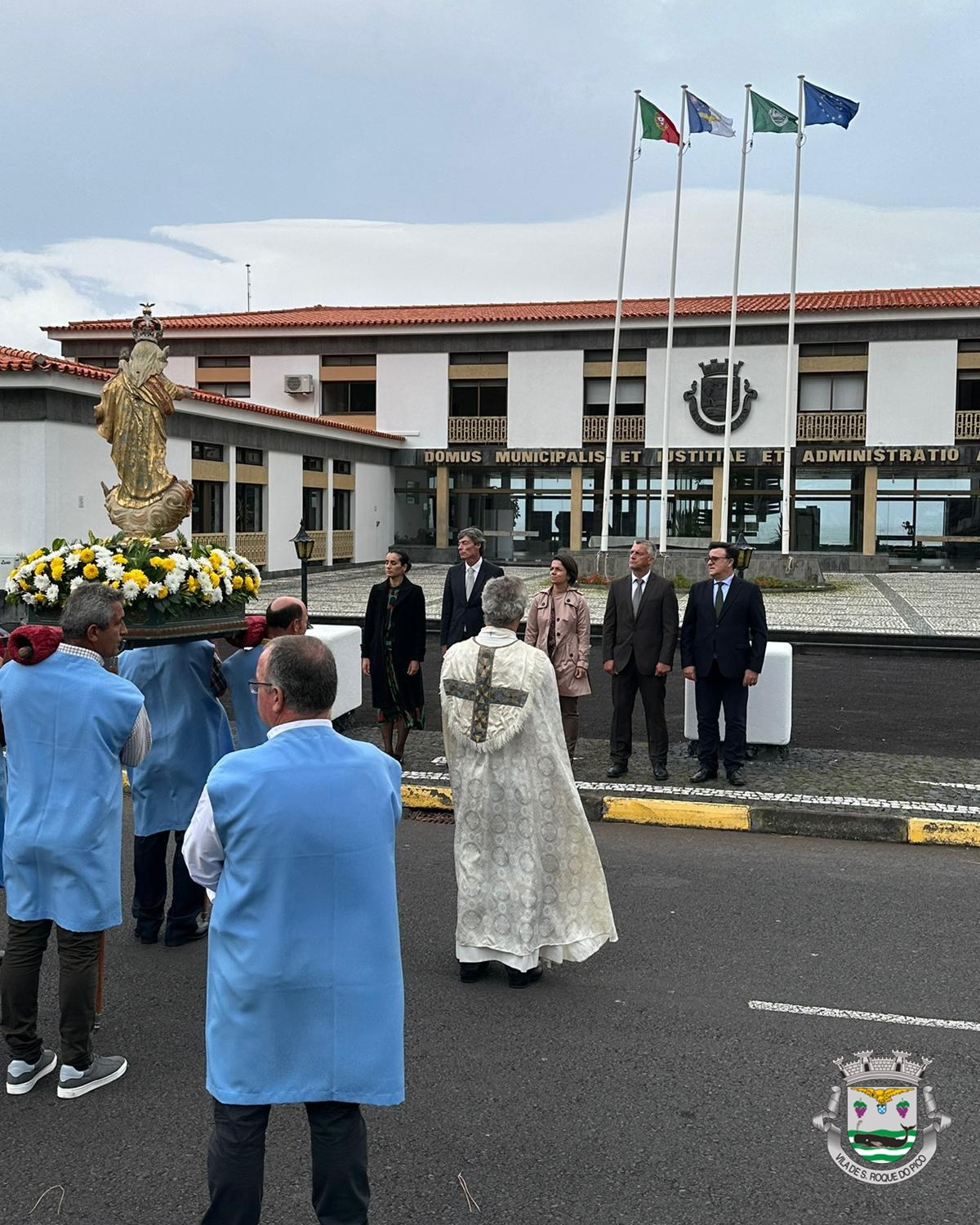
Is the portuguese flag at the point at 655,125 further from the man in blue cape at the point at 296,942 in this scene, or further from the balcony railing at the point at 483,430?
the man in blue cape at the point at 296,942

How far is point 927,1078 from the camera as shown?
3.97 m

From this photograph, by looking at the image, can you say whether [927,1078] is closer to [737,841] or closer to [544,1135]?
[544,1135]

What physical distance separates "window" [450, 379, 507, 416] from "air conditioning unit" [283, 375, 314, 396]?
497 cm

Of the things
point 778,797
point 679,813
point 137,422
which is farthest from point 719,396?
point 679,813

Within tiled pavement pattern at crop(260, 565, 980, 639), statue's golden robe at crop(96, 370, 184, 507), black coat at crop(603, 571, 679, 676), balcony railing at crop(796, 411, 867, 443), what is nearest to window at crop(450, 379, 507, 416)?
tiled pavement pattern at crop(260, 565, 980, 639)

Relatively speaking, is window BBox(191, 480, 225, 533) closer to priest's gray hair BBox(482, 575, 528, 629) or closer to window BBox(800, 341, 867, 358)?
window BBox(800, 341, 867, 358)

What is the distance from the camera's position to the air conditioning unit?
39094mm

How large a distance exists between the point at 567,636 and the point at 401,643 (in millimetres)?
1282

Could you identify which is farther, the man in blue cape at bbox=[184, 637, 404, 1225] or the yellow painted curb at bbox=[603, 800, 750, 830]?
the yellow painted curb at bbox=[603, 800, 750, 830]

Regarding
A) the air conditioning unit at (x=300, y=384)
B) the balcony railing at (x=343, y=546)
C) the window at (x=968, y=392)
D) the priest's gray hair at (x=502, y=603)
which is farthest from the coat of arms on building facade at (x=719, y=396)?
the priest's gray hair at (x=502, y=603)

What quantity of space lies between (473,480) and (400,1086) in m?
37.2

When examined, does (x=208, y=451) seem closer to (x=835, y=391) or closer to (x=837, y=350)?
(x=835, y=391)

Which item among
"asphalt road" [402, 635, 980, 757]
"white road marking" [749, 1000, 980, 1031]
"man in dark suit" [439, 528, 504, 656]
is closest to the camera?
"white road marking" [749, 1000, 980, 1031]

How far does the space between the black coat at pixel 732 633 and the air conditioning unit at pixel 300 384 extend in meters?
32.6
